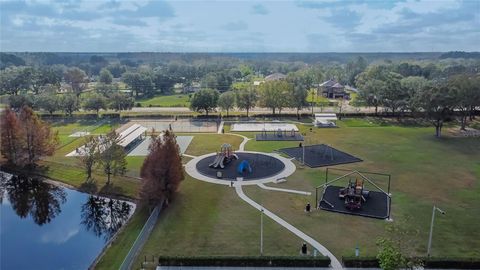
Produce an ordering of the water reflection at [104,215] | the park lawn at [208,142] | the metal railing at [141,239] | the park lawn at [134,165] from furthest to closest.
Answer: the park lawn at [208,142], the park lawn at [134,165], the water reflection at [104,215], the metal railing at [141,239]

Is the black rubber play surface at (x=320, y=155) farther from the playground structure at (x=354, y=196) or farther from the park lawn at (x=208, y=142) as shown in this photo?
the playground structure at (x=354, y=196)

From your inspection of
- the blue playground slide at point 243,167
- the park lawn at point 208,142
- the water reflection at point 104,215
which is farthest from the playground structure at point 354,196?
the park lawn at point 208,142

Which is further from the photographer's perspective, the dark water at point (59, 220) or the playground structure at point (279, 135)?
the playground structure at point (279, 135)

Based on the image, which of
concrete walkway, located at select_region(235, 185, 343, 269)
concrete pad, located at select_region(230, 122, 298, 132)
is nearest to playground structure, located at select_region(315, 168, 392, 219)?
concrete walkway, located at select_region(235, 185, 343, 269)

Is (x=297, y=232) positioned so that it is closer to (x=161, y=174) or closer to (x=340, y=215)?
(x=340, y=215)

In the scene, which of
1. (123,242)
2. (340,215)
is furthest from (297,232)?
(123,242)

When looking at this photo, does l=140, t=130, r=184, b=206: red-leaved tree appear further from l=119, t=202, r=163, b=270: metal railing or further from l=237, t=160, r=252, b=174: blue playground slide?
l=237, t=160, r=252, b=174: blue playground slide

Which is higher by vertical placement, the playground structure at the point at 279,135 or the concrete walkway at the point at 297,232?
the playground structure at the point at 279,135
